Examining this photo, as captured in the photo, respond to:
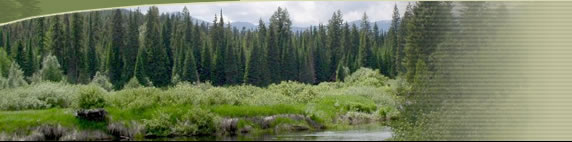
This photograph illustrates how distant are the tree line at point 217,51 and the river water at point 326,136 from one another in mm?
2872

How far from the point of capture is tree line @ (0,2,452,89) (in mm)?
26453

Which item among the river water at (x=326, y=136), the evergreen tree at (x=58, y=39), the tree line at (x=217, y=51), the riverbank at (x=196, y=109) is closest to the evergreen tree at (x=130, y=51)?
the tree line at (x=217, y=51)

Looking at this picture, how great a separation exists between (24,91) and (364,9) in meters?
11.1

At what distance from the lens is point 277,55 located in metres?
27.0

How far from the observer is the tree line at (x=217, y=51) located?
26453mm

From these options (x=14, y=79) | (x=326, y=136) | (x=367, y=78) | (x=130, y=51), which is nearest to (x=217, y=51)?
(x=130, y=51)

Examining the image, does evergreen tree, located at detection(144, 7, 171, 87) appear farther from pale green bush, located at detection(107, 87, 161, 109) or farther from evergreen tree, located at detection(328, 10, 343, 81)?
evergreen tree, located at detection(328, 10, 343, 81)

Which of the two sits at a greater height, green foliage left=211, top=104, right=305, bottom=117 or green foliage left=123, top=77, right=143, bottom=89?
green foliage left=123, top=77, right=143, bottom=89

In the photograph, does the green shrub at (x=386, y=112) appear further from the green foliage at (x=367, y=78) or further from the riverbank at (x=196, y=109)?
the green foliage at (x=367, y=78)

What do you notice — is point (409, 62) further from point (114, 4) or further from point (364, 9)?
point (114, 4)

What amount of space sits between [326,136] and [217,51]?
23.1ft

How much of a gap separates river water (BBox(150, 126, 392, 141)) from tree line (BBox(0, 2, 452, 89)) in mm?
2872

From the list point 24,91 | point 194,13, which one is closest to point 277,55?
point 194,13

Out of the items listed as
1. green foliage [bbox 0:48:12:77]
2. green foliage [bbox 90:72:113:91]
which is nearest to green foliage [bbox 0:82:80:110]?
green foliage [bbox 90:72:113:91]
